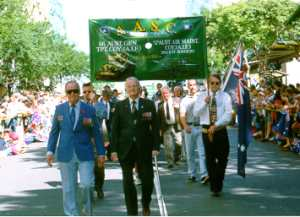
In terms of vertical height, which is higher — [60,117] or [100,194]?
[60,117]

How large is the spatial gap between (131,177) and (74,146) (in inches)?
34.9

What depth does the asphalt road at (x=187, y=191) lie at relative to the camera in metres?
9.72

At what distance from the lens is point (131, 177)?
29.2 feet

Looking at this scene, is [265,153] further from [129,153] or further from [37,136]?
[37,136]

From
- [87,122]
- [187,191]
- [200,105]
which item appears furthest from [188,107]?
[87,122]

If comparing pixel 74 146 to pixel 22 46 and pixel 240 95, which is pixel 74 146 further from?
pixel 22 46

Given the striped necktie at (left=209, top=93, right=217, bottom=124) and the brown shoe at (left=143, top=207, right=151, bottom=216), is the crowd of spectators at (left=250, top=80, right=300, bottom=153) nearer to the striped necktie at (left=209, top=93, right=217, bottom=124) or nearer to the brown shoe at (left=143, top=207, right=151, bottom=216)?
the striped necktie at (left=209, top=93, right=217, bottom=124)

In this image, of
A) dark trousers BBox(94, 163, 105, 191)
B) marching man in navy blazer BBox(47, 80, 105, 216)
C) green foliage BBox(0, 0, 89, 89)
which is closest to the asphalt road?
dark trousers BBox(94, 163, 105, 191)

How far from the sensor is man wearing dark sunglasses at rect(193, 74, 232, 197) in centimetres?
1097

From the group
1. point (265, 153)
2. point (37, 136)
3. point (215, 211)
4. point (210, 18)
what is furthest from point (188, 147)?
point (210, 18)

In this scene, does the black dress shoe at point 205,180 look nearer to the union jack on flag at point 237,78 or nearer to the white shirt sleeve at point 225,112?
the union jack on flag at point 237,78

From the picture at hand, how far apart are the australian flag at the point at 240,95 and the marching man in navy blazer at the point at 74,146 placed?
12.4 ft

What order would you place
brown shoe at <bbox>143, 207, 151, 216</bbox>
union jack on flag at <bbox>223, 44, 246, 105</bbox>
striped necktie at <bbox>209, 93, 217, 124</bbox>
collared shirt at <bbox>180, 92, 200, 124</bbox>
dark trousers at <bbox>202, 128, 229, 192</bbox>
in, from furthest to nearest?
collared shirt at <bbox>180, 92, 200, 124</bbox> → union jack on flag at <bbox>223, 44, 246, 105</bbox> → striped necktie at <bbox>209, 93, 217, 124</bbox> → dark trousers at <bbox>202, 128, 229, 192</bbox> → brown shoe at <bbox>143, 207, 151, 216</bbox>

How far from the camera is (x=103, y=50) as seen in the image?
43.3 feet
